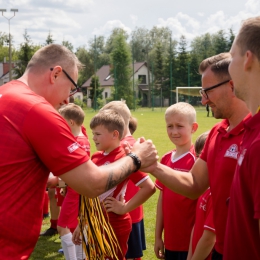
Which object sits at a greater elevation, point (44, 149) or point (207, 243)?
point (44, 149)

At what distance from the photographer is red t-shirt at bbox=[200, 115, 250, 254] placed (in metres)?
3.45

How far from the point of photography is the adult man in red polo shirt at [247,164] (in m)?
2.14

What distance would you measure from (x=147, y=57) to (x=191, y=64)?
4008 centimetres

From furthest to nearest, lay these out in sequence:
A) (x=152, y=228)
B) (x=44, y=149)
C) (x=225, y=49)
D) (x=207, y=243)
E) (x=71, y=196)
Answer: (x=225, y=49) → (x=152, y=228) → (x=71, y=196) → (x=207, y=243) → (x=44, y=149)

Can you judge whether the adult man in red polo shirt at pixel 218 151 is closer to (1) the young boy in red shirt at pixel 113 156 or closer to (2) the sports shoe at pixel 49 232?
(1) the young boy in red shirt at pixel 113 156

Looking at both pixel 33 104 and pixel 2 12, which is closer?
pixel 33 104

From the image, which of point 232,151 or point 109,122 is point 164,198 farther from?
point 232,151

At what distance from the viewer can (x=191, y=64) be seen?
62.2 metres

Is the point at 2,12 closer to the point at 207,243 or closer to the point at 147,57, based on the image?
the point at 207,243

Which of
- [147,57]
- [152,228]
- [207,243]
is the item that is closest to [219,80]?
[207,243]

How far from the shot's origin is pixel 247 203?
2248mm

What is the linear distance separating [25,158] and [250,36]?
1.67 meters

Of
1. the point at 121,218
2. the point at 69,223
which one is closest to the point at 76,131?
the point at 69,223

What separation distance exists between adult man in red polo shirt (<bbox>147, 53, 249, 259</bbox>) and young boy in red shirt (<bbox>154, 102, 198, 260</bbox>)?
95cm
